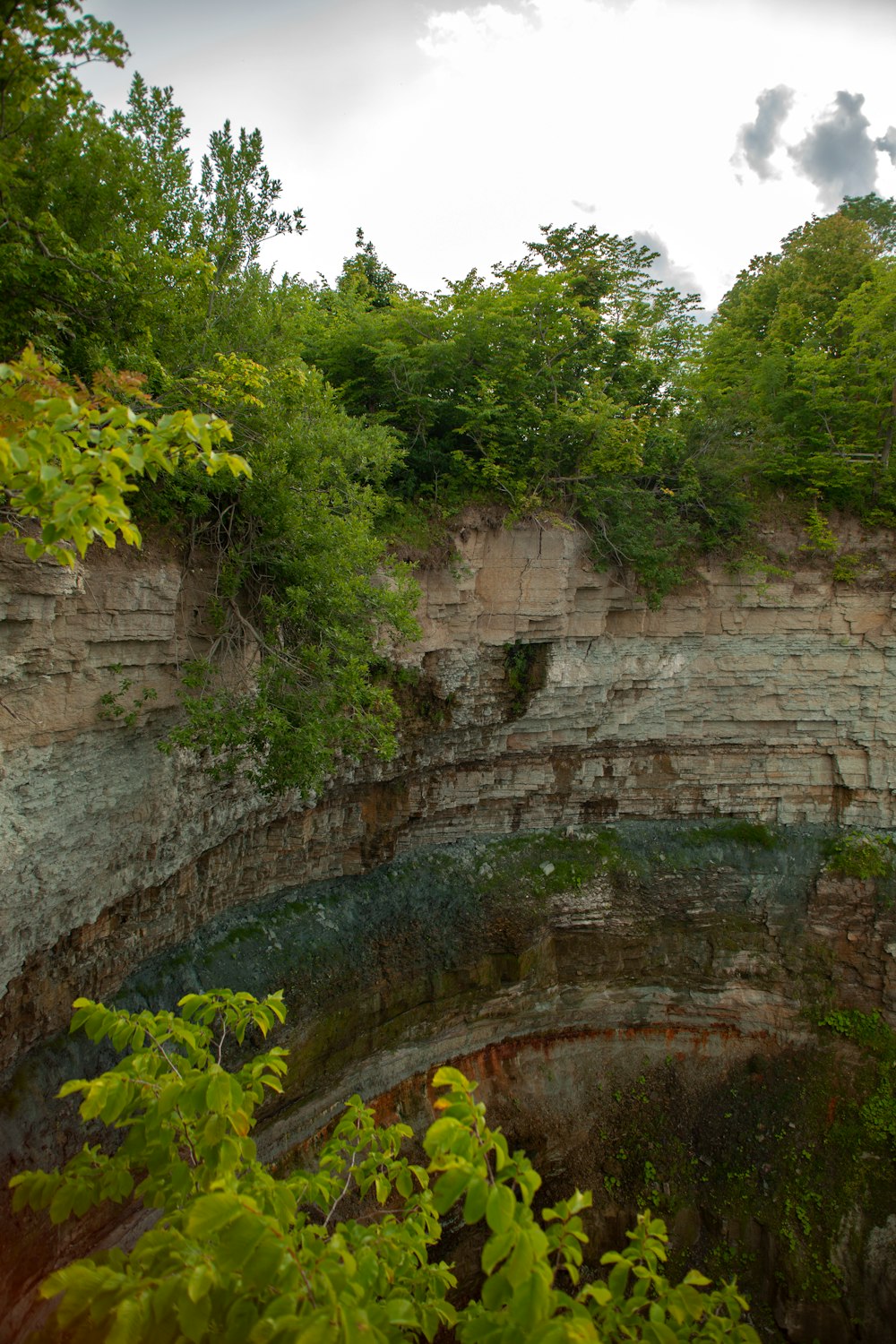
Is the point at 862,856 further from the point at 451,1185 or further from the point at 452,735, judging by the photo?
the point at 451,1185

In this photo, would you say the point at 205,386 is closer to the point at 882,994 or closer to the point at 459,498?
the point at 459,498

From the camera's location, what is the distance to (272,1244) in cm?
203

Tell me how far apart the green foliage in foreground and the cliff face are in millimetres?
3485

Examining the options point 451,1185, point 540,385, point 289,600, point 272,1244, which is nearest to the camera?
point 272,1244

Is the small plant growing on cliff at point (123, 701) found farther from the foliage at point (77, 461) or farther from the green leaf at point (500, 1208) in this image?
the green leaf at point (500, 1208)

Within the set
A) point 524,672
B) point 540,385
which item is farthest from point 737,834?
point 540,385

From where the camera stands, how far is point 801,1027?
12508mm

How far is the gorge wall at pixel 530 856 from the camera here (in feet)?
24.3

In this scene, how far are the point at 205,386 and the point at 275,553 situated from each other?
1.92m

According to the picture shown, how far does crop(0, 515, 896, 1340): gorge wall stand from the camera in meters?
7.42

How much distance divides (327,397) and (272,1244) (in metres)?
7.48

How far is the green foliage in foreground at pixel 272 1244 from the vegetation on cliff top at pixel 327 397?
7.54 ft

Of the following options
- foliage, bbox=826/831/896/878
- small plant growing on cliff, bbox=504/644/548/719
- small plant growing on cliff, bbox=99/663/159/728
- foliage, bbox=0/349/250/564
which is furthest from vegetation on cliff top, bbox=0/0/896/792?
foliage, bbox=826/831/896/878

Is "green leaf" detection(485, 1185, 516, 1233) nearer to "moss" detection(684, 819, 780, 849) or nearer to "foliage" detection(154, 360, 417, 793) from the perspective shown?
"foliage" detection(154, 360, 417, 793)
